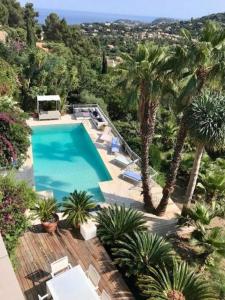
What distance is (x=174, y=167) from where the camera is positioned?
13.2 metres

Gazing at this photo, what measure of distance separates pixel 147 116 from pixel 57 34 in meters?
46.1

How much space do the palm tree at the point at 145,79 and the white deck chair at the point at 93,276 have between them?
586cm

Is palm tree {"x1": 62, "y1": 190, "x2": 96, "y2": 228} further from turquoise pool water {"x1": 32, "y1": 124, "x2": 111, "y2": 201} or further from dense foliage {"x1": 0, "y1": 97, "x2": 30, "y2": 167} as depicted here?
turquoise pool water {"x1": 32, "y1": 124, "x2": 111, "y2": 201}

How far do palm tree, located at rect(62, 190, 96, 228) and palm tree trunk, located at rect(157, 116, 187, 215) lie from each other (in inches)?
139

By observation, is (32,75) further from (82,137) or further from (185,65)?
(185,65)

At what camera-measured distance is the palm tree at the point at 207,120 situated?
481 inches

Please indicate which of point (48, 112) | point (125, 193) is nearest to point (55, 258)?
point (125, 193)

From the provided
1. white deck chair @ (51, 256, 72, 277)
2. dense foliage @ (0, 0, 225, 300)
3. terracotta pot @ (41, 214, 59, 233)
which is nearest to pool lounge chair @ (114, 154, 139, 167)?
dense foliage @ (0, 0, 225, 300)

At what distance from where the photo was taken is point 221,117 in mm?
12320

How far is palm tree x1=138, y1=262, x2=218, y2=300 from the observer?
8.59m

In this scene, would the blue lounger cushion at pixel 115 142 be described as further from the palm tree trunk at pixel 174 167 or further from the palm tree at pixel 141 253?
the palm tree at pixel 141 253

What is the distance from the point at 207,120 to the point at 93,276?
6953 millimetres

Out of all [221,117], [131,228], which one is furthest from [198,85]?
[131,228]

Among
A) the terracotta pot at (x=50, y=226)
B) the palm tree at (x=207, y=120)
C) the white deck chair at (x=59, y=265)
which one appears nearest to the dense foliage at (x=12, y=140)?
the terracotta pot at (x=50, y=226)
